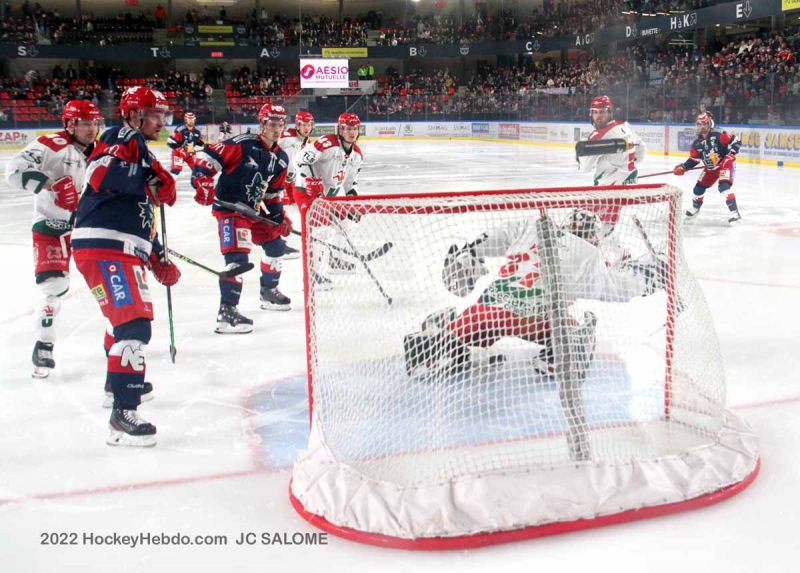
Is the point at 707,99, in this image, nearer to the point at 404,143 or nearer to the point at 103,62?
the point at 404,143

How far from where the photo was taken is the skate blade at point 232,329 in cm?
483

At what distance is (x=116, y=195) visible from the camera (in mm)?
3049

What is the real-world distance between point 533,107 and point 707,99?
7760 mm

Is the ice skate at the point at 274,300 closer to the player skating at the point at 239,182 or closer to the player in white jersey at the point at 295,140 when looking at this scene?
the player skating at the point at 239,182

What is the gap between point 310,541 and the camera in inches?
95.6

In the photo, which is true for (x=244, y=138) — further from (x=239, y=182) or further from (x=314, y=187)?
(x=314, y=187)

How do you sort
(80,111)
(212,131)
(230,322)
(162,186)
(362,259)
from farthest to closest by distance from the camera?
1. (212,131)
2. (230,322)
3. (80,111)
4. (362,259)
5. (162,186)

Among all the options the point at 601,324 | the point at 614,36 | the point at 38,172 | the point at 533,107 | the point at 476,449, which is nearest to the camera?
the point at 476,449

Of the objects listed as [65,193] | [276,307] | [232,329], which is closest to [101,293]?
[65,193]

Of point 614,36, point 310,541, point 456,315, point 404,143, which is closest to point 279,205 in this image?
point 456,315

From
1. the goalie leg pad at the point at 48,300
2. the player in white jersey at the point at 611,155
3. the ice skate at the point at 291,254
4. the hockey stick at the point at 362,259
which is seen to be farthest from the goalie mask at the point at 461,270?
the ice skate at the point at 291,254

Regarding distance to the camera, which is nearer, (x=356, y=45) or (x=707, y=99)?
(x=707, y=99)

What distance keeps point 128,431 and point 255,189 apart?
206 centimetres

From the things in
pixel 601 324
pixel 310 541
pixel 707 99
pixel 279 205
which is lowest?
pixel 310 541
